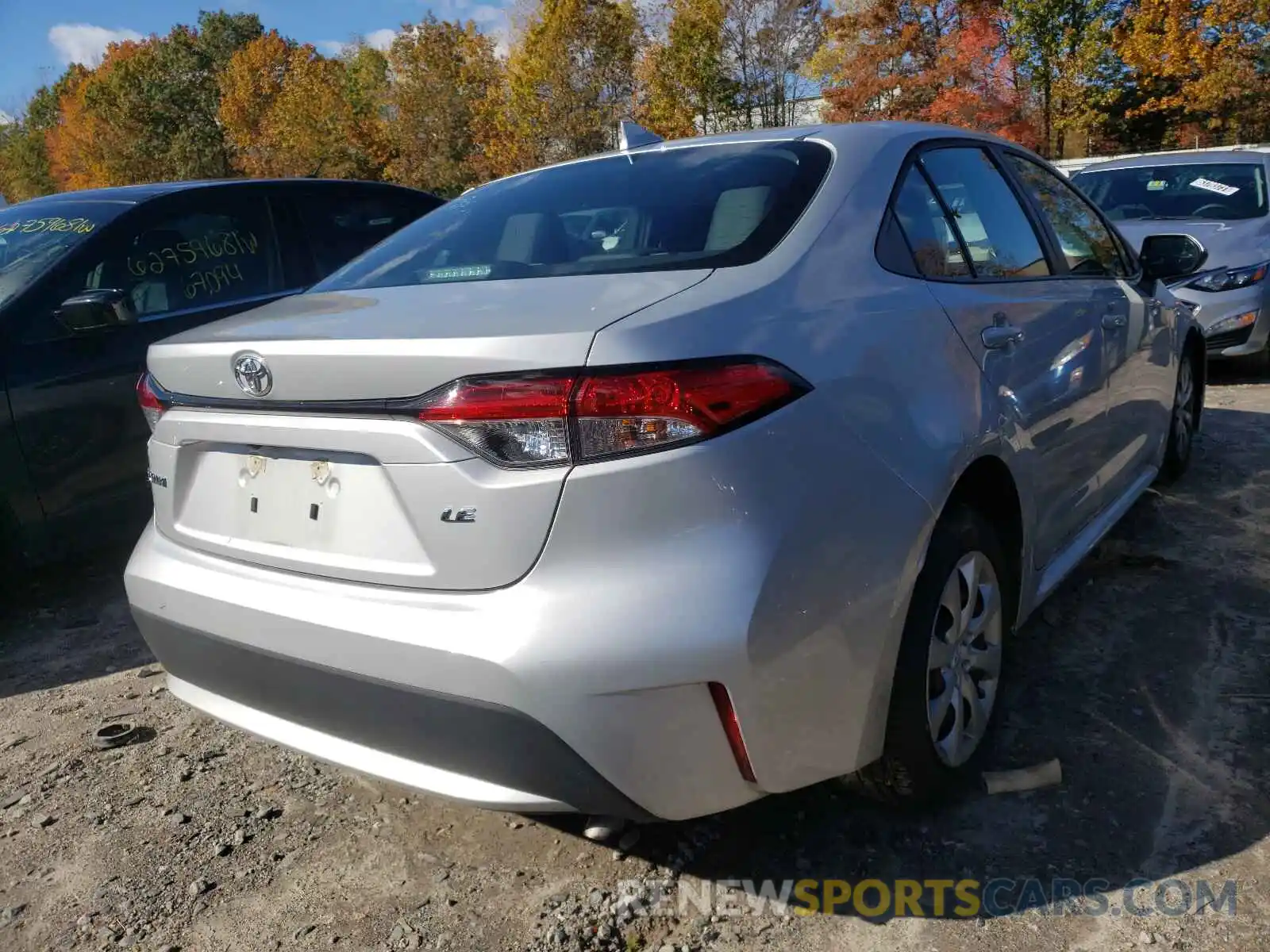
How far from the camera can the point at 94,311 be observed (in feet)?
12.2

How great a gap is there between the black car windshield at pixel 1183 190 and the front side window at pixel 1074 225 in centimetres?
424

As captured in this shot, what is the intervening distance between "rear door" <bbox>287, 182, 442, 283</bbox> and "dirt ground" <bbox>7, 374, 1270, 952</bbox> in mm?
2573

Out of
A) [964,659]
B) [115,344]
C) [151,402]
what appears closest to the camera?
[151,402]

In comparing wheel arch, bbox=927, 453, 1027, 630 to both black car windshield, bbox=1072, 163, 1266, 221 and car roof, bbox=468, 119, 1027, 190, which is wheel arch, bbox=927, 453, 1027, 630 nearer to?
car roof, bbox=468, 119, 1027, 190

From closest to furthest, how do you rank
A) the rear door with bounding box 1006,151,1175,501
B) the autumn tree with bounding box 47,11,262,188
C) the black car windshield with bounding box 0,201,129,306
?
the rear door with bounding box 1006,151,1175,501 → the black car windshield with bounding box 0,201,129,306 → the autumn tree with bounding box 47,11,262,188

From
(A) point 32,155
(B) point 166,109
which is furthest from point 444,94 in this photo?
(A) point 32,155

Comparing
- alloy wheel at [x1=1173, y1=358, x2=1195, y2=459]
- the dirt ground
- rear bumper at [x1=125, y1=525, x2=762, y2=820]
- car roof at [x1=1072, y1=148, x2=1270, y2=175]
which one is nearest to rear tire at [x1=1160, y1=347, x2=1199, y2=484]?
alloy wheel at [x1=1173, y1=358, x2=1195, y2=459]

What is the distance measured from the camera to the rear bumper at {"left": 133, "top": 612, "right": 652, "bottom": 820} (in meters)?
1.72

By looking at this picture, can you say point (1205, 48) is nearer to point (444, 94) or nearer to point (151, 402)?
point (444, 94)

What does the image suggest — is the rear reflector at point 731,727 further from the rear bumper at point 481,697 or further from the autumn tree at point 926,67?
the autumn tree at point 926,67

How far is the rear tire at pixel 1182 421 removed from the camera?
4.37 meters

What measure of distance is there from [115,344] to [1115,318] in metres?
3.73

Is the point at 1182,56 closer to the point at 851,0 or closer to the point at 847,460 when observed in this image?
the point at 851,0

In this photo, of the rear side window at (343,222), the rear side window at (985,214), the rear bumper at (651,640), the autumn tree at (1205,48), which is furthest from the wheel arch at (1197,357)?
the autumn tree at (1205,48)
